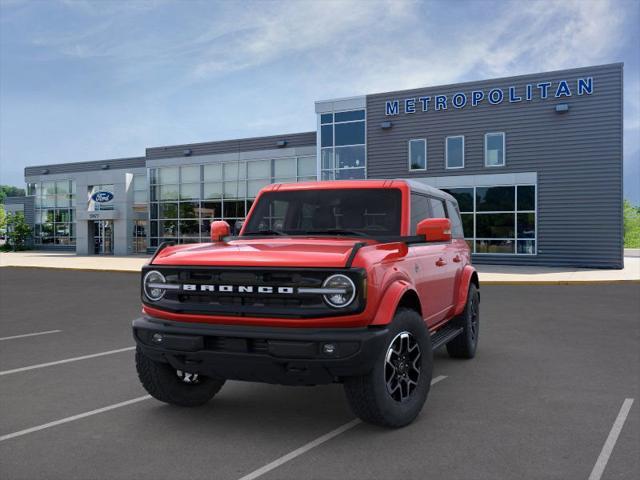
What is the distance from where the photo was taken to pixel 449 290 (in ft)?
20.8

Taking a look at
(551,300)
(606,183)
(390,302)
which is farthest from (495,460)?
(606,183)

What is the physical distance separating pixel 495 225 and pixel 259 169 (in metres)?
14.5

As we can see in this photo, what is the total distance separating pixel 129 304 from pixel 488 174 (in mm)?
18068

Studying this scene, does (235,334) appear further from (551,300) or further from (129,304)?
(551,300)

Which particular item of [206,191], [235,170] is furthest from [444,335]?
[206,191]

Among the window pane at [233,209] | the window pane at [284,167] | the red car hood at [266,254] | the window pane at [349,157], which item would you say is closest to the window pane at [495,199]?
the window pane at [349,157]

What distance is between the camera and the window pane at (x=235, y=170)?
3509 centimetres

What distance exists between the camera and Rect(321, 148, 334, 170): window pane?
1172 inches

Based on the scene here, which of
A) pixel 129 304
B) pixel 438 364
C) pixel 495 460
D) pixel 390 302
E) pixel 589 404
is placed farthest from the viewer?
pixel 129 304

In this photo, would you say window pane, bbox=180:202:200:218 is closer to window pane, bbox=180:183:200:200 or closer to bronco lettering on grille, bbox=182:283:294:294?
window pane, bbox=180:183:200:200

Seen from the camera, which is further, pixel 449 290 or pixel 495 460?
pixel 449 290

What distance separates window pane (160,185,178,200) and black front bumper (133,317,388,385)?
34.5 m

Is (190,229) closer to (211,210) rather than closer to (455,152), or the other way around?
(211,210)

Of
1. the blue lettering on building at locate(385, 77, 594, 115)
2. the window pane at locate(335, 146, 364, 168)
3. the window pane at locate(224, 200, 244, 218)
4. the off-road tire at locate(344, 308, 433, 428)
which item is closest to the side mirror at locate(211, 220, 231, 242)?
the off-road tire at locate(344, 308, 433, 428)
